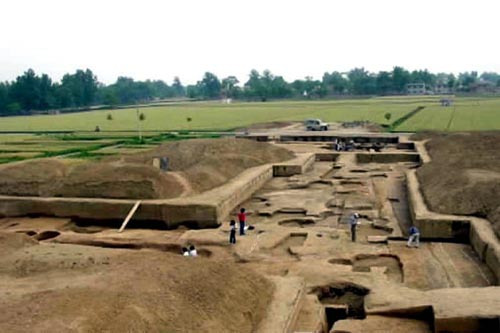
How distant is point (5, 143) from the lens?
39344mm

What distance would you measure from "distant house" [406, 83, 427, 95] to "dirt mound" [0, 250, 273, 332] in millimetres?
112404

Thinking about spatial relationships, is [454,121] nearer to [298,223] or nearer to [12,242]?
[298,223]

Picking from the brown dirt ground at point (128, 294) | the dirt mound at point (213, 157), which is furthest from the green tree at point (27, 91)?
the brown dirt ground at point (128, 294)

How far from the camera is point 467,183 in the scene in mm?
17094

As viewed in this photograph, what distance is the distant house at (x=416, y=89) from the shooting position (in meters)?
118

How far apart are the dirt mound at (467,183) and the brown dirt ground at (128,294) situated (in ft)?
23.6

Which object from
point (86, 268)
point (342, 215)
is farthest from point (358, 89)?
point (86, 268)

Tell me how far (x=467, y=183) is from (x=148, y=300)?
11.7m

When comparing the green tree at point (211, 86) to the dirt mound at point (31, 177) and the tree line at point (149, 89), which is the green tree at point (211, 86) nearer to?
the tree line at point (149, 89)

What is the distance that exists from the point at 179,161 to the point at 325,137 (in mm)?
14611

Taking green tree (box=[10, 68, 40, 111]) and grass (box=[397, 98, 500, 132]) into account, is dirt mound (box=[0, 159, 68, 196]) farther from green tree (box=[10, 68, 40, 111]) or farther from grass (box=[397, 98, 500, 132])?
green tree (box=[10, 68, 40, 111])

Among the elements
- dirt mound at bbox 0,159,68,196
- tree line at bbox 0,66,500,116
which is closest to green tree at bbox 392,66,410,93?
tree line at bbox 0,66,500,116

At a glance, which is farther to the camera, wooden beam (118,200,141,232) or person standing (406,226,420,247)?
wooden beam (118,200,141,232)

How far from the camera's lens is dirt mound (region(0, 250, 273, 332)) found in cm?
766
